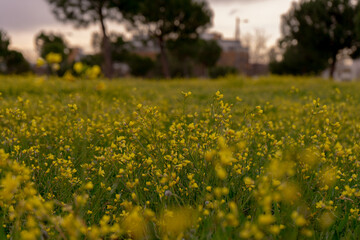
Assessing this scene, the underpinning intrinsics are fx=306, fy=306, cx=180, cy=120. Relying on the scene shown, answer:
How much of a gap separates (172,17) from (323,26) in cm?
1274

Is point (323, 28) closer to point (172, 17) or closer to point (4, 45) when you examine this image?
point (172, 17)

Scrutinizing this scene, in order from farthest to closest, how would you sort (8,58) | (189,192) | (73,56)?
(73,56) < (8,58) < (189,192)

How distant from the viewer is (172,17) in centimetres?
2705

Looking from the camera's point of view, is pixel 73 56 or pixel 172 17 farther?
pixel 73 56

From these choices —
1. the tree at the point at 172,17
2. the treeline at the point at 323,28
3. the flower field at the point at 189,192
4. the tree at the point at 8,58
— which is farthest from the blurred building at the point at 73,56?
the flower field at the point at 189,192

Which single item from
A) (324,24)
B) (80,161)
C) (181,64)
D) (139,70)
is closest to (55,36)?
(139,70)

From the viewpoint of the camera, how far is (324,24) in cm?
2536

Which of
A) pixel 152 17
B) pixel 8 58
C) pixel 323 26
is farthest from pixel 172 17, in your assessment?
pixel 8 58

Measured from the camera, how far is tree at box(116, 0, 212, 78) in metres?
26.7

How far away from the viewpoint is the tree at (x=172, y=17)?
87.5 feet

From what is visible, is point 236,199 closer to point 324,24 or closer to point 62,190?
point 62,190

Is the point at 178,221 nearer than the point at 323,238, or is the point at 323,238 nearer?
the point at 178,221

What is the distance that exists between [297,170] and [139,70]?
132 feet

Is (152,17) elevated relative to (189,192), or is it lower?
elevated
